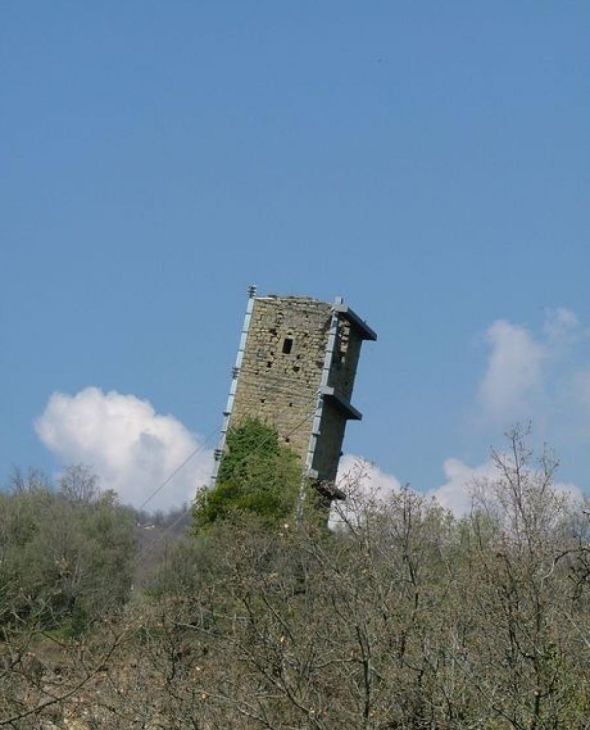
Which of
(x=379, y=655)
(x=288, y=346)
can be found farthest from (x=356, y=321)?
(x=379, y=655)

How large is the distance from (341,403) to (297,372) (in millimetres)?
1157

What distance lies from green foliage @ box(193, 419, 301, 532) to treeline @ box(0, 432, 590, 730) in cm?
1566

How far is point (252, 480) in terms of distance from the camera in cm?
3481

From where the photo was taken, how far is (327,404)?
35.9 metres

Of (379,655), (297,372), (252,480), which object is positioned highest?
(297,372)

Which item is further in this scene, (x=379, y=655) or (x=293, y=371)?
(x=293, y=371)

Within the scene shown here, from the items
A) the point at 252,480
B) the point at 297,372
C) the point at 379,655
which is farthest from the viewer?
the point at 297,372

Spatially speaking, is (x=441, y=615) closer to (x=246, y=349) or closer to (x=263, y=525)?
(x=263, y=525)

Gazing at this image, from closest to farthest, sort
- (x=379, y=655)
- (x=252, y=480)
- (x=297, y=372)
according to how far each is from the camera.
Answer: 1. (x=379, y=655)
2. (x=252, y=480)
3. (x=297, y=372)

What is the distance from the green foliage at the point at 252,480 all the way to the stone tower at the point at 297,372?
262 millimetres

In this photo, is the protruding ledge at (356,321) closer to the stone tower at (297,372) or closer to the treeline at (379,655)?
the stone tower at (297,372)

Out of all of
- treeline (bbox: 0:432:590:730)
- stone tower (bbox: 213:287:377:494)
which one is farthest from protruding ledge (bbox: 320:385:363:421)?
treeline (bbox: 0:432:590:730)

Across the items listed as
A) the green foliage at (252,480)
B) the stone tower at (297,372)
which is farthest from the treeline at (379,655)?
the stone tower at (297,372)

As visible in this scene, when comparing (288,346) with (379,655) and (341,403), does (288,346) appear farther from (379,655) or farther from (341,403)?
(379,655)
